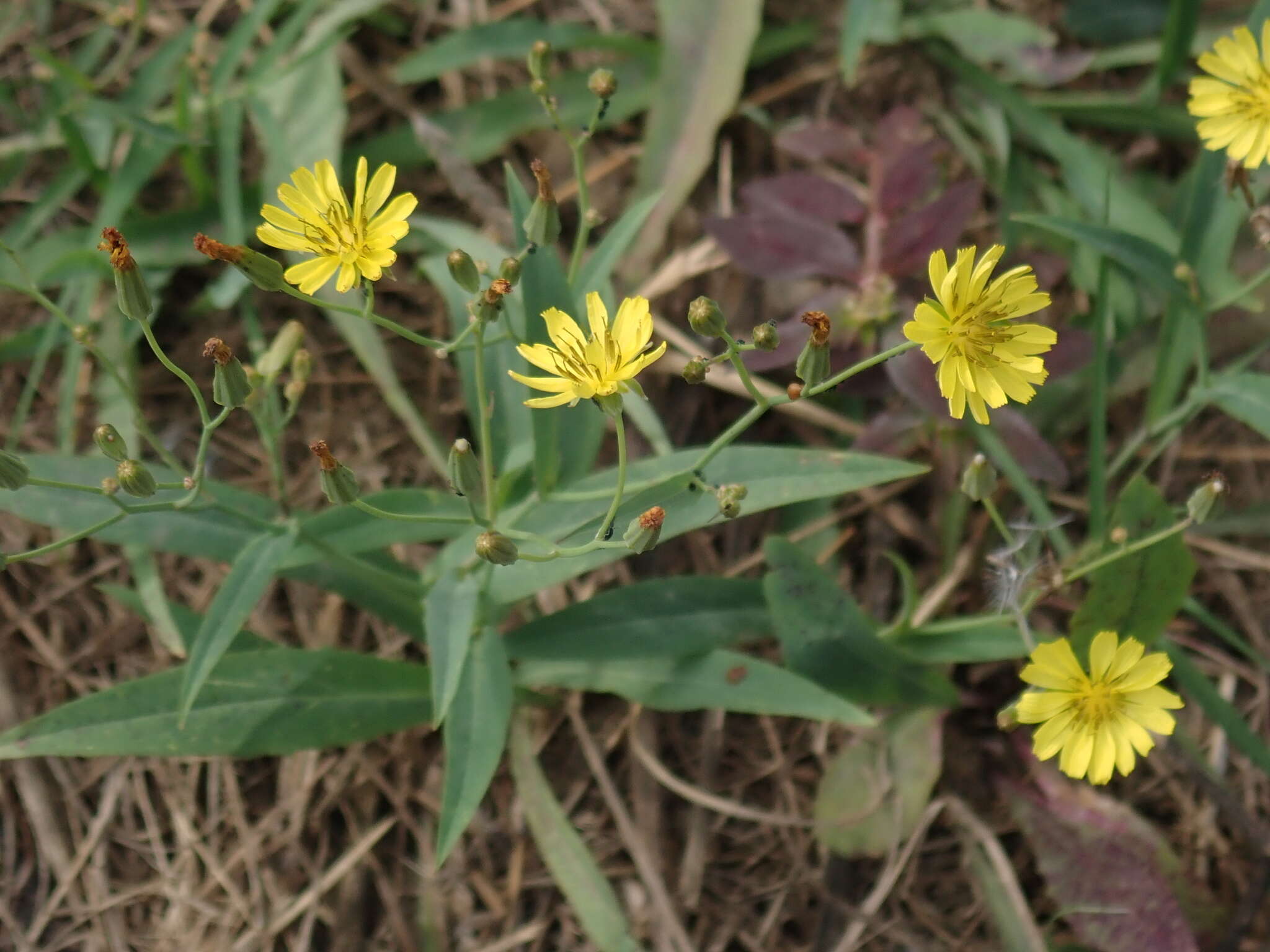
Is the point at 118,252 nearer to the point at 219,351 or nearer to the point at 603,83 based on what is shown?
the point at 219,351

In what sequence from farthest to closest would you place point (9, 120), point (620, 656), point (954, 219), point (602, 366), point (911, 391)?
point (9, 120) < point (954, 219) < point (911, 391) < point (620, 656) < point (602, 366)

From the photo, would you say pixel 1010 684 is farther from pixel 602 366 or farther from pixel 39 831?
pixel 39 831

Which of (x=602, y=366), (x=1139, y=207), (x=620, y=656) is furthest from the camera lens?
(x=1139, y=207)

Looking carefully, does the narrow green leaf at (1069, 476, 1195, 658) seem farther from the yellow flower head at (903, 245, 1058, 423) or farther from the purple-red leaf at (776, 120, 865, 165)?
the purple-red leaf at (776, 120, 865, 165)

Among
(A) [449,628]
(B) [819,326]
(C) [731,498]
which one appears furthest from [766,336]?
(A) [449,628]

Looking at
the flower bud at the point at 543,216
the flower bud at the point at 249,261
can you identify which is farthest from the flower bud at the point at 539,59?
the flower bud at the point at 249,261

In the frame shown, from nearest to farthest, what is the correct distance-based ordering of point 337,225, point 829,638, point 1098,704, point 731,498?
point 731,498 → point 337,225 → point 1098,704 → point 829,638

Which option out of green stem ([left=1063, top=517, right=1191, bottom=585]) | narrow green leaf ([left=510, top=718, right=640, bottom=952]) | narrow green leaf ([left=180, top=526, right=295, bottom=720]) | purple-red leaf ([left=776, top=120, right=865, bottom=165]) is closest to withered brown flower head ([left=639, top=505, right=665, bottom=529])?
narrow green leaf ([left=180, top=526, right=295, bottom=720])

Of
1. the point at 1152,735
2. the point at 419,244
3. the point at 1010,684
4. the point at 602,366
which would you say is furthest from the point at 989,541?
the point at 419,244
